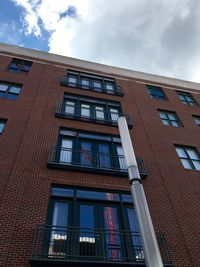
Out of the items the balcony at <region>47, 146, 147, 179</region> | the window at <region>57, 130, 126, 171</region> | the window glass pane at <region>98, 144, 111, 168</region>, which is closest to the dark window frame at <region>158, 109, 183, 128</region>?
the window at <region>57, 130, 126, 171</region>

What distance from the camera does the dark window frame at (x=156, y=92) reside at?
2031 centimetres

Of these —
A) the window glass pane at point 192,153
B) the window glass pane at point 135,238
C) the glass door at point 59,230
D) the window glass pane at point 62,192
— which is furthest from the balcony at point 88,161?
the window glass pane at point 192,153

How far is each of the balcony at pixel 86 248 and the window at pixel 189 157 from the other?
607 centimetres

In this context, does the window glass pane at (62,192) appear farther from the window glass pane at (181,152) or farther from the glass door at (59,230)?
the window glass pane at (181,152)

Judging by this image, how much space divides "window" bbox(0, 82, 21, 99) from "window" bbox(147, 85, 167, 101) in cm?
1115

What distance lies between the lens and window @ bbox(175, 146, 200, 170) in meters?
14.1

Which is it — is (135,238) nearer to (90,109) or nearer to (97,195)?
(97,195)

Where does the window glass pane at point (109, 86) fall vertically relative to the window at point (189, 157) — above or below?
above

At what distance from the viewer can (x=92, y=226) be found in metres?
9.23

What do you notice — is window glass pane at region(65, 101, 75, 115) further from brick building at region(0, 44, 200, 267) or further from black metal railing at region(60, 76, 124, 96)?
black metal railing at region(60, 76, 124, 96)

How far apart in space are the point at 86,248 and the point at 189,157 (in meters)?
9.08

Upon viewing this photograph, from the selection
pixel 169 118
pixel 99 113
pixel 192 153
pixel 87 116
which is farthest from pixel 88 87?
pixel 192 153

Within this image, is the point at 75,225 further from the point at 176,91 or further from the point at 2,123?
the point at 176,91

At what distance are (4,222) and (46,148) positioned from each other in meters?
4.27
